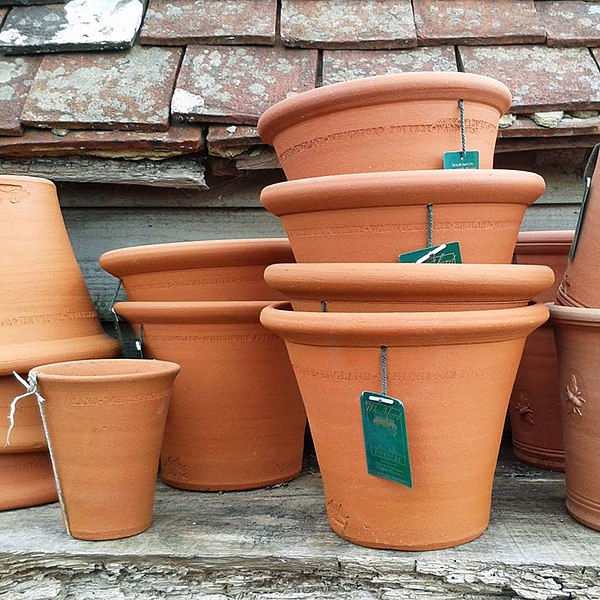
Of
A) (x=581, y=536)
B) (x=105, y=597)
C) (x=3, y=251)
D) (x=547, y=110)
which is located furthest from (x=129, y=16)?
(x=581, y=536)

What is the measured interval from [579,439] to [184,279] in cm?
88

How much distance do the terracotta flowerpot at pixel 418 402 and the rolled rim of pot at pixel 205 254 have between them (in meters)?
0.30

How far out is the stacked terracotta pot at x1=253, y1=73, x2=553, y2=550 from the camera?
128 cm

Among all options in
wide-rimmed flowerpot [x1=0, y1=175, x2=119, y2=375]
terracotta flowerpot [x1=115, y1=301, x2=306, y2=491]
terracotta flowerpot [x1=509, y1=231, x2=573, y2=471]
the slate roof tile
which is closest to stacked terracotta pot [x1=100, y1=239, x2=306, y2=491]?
terracotta flowerpot [x1=115, y1=301, x2=306, y2=491]

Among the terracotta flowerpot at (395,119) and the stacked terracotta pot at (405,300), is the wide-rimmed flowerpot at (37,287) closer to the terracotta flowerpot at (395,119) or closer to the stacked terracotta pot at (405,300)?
the stacked terracotta pot at (405,300)

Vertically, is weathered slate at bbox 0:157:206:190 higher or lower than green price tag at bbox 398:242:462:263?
higher

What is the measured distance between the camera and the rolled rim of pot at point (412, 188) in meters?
1.30

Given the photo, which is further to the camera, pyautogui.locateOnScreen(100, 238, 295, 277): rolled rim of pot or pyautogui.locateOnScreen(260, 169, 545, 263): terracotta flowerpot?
pyautogui.locateOnScreen(100, 238, 295, 277): rolled rim of pot

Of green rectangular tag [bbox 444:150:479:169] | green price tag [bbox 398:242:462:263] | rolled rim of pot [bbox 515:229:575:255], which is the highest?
green rectangular tag [bbox 444:150:479:169]

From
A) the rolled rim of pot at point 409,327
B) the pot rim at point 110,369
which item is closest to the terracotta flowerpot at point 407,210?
the rolled rim of pot at point 409,327

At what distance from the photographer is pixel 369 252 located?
1.35m

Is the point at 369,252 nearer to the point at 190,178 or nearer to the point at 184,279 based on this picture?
the point at 184,279

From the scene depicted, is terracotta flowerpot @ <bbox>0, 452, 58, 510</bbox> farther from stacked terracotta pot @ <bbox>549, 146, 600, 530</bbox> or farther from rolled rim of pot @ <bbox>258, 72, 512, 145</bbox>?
stacked terracotta pot @ <bbox>549, 146, 600, 530</bbox>

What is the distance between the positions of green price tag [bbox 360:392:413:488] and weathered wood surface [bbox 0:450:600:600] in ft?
0.49
